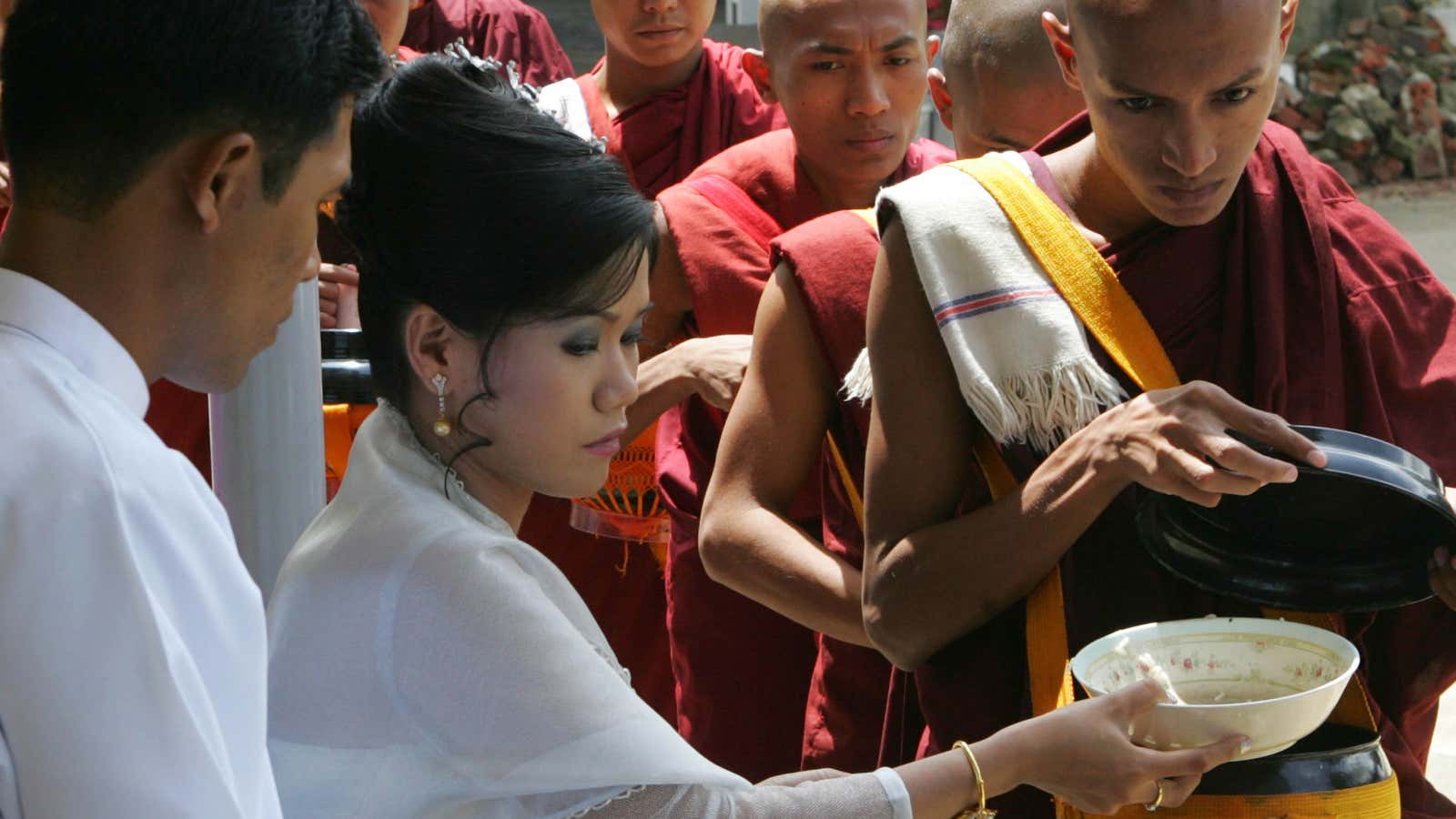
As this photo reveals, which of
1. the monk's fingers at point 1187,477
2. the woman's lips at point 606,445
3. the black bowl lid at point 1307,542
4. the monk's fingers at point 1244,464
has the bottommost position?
the black bowl lid at point 1307,542

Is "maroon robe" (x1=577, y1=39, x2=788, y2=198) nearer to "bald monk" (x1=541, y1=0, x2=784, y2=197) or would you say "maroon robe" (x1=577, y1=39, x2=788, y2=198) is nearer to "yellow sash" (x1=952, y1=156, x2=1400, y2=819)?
"bald monk" (x1=541, y1=0, x2=784, y2=197)

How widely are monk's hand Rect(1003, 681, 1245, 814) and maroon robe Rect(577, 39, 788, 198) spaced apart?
7.29ft

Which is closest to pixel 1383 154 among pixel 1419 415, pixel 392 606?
pixel 1419 415

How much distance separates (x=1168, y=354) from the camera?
1766mm

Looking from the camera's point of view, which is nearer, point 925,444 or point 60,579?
point 60,579

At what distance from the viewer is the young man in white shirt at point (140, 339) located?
3.14 feet

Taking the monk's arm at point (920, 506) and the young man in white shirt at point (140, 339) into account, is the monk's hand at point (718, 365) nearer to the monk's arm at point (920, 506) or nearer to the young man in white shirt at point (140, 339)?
the monk's arm at point (920, 506)

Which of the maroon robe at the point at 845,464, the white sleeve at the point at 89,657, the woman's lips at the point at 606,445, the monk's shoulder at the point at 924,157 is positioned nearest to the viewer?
the white sleeve at the point at 89,657

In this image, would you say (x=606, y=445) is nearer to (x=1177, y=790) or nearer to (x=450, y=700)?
(x=450, y=700)

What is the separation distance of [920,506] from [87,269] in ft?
3.04

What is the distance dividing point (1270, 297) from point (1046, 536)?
0.34 metres

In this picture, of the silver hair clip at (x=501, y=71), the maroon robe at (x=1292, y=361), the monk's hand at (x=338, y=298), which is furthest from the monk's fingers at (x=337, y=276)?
the maroon robe at (x=1292, y=361)

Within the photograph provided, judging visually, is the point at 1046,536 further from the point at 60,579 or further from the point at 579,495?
the point at 60,579

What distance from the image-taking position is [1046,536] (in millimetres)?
1654
